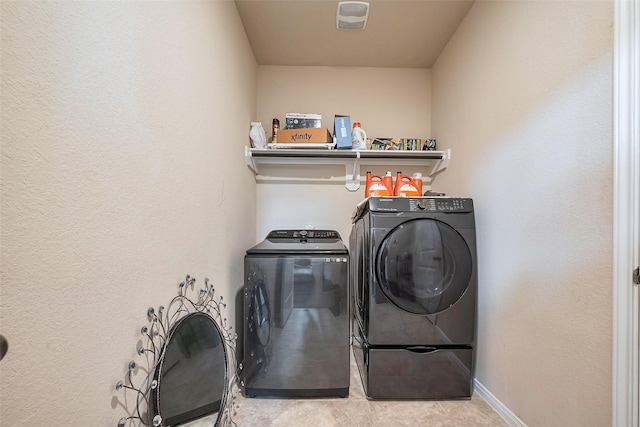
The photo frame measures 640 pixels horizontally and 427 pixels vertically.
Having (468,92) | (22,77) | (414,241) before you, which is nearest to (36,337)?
(22,77)

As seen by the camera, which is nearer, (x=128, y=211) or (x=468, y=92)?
(x=128, y=211)

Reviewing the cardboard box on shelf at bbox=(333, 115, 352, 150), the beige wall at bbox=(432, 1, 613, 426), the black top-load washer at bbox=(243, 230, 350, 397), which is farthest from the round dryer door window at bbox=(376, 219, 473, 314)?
the cardboard box on shelf at bbox=(333, 115, 352, 150)

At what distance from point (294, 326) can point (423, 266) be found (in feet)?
2.92

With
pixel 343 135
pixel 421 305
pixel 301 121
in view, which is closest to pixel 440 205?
pixel 421 305

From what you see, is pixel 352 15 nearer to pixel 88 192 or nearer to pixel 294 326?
pixel 88 192

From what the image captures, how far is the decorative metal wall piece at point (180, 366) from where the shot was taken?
821 millimetres

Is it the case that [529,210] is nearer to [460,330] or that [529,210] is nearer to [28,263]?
[460,330]

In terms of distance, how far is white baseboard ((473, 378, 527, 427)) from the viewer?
133 cm

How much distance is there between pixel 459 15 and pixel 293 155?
1642mm

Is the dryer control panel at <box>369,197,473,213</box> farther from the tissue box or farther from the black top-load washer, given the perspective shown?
the tissue box

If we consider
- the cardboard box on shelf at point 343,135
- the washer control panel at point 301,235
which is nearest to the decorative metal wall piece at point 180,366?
the washer control panel at point 301,235

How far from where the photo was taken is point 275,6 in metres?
1.80

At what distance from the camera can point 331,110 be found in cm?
251

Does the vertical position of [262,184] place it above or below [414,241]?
above
